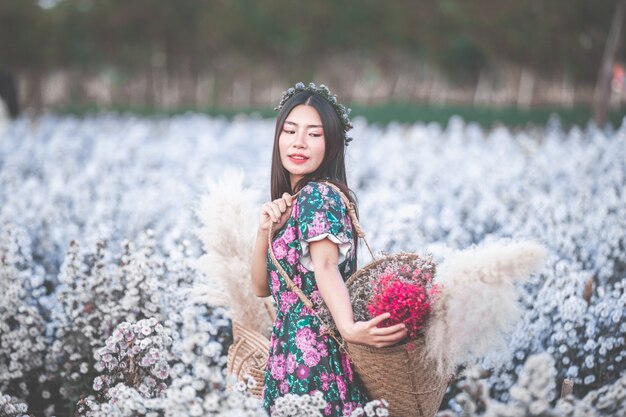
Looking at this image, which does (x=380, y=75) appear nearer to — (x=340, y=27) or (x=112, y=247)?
(x=340, y=27)

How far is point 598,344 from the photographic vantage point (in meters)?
3.10

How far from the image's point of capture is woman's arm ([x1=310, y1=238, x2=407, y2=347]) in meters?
1.96

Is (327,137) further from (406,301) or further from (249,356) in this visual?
(249,356)

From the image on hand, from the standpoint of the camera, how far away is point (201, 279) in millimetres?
3354

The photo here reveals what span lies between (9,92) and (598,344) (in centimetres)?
1621

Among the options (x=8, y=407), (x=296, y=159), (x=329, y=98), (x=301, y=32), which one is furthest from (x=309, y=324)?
(x=301, y=32)

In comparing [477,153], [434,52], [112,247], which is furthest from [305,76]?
[112,247]

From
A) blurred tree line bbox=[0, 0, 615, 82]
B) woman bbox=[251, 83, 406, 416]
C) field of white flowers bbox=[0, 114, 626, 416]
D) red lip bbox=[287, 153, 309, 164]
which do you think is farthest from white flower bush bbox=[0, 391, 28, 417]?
blurred tree line bbox=[0, 0, 615, 82]

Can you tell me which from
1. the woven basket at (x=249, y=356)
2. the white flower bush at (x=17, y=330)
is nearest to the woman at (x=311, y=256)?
the woven basket at (x=249, y=356)

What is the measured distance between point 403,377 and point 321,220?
1.78 ft

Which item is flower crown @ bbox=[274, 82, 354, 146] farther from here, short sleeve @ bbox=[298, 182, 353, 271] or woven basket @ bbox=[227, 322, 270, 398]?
woven basket @ bbox=[227, 322, 270, 398]

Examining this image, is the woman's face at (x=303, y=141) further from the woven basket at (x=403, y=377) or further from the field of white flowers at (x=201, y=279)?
the woven basket at (x=403, y=377)

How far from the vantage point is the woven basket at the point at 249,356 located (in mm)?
2596

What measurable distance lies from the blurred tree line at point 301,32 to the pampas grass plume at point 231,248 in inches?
758
